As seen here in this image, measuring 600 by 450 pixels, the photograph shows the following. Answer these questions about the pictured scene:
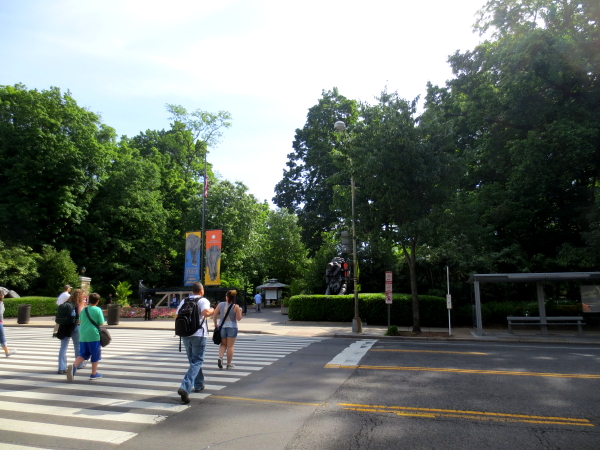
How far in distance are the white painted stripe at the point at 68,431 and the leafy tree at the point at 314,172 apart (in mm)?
36486

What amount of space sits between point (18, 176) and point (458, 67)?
3432 centimetres

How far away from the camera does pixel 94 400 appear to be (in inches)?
268

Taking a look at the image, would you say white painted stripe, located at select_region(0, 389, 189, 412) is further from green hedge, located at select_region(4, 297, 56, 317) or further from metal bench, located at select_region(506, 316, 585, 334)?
green hedge, located at select_region(4, 297, 56, 317)

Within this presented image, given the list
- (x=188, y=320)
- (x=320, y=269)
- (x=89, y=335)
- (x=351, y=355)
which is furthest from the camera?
(x=320, y=269)

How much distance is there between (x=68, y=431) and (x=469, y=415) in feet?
17.2

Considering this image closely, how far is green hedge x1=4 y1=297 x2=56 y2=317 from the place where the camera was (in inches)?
1097

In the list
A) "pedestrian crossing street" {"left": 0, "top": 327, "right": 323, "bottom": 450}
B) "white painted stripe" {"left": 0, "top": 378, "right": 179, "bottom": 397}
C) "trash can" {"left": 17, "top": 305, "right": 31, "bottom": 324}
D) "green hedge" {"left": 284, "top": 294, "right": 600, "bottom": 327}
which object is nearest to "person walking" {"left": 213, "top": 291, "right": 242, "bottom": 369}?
"pedestrian crossing street" {"left": 0, "top": 327, "right": 323, "bottom": 450}

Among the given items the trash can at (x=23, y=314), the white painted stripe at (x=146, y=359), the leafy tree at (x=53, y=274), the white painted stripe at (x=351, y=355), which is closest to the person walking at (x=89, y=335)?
the white painted stripe at (x=146, y=359)

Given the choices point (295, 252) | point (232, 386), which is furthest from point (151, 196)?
point (232, 386)

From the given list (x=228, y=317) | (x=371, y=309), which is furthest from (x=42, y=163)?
(x=228, y=317)

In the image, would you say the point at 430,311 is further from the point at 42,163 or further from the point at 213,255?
the point at 42,163

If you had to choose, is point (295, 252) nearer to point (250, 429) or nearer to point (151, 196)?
point (151, 196)

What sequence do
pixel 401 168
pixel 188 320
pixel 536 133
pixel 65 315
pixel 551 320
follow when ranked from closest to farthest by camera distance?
pixel 188 320 < pixel 65 315 < pixel 401 168 < pixel 551 320 < pixel 536 133

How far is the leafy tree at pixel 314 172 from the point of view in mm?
43750
